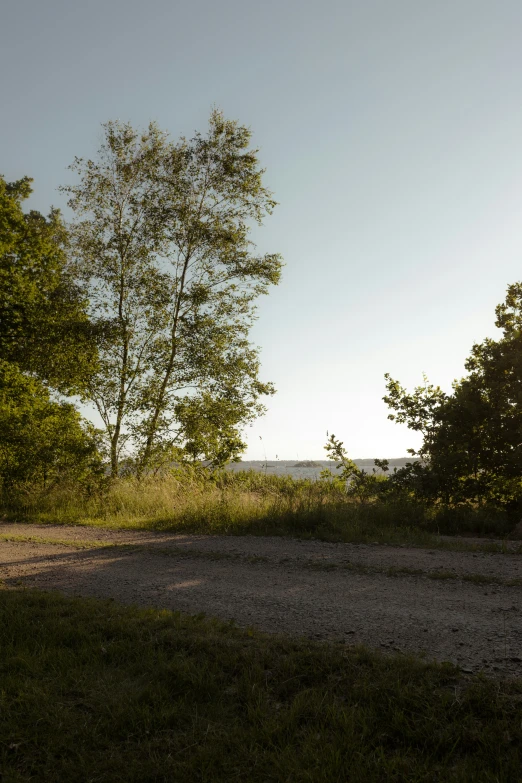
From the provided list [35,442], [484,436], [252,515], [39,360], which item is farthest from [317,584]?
[39,360]

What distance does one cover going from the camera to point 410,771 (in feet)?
11.0

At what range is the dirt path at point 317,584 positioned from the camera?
16.6ft

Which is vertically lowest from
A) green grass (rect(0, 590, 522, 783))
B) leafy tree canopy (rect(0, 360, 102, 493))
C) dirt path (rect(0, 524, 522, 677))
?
green grass (rect(0, 590, 522, 783))

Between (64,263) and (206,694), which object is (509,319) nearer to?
(206,694)

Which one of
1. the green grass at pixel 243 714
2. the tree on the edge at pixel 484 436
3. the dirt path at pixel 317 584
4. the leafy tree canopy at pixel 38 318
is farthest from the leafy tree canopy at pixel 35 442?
the green grass at pixel 243 714

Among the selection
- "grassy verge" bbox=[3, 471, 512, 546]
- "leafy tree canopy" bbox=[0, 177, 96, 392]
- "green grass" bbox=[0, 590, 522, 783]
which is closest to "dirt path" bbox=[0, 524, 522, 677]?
"green grass" bbox=[0, 590, 522, 783]

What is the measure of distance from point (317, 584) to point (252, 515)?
4.86m

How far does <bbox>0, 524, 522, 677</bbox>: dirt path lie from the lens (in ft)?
16.6

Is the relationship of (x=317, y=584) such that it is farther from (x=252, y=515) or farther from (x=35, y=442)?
(x=35, y=442)

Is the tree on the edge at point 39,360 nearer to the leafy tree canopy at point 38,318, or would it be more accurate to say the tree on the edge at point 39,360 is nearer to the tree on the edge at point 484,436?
the leafy tree canopy at point 38,318

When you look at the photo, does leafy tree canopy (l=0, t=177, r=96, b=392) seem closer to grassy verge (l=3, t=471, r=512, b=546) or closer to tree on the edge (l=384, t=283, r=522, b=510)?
grassy verge (l=3, t=471, r=512, b=546)

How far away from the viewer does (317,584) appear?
7.01 m

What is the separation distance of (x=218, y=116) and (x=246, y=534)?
1589 cm

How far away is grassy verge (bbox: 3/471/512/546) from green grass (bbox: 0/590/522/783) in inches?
222
